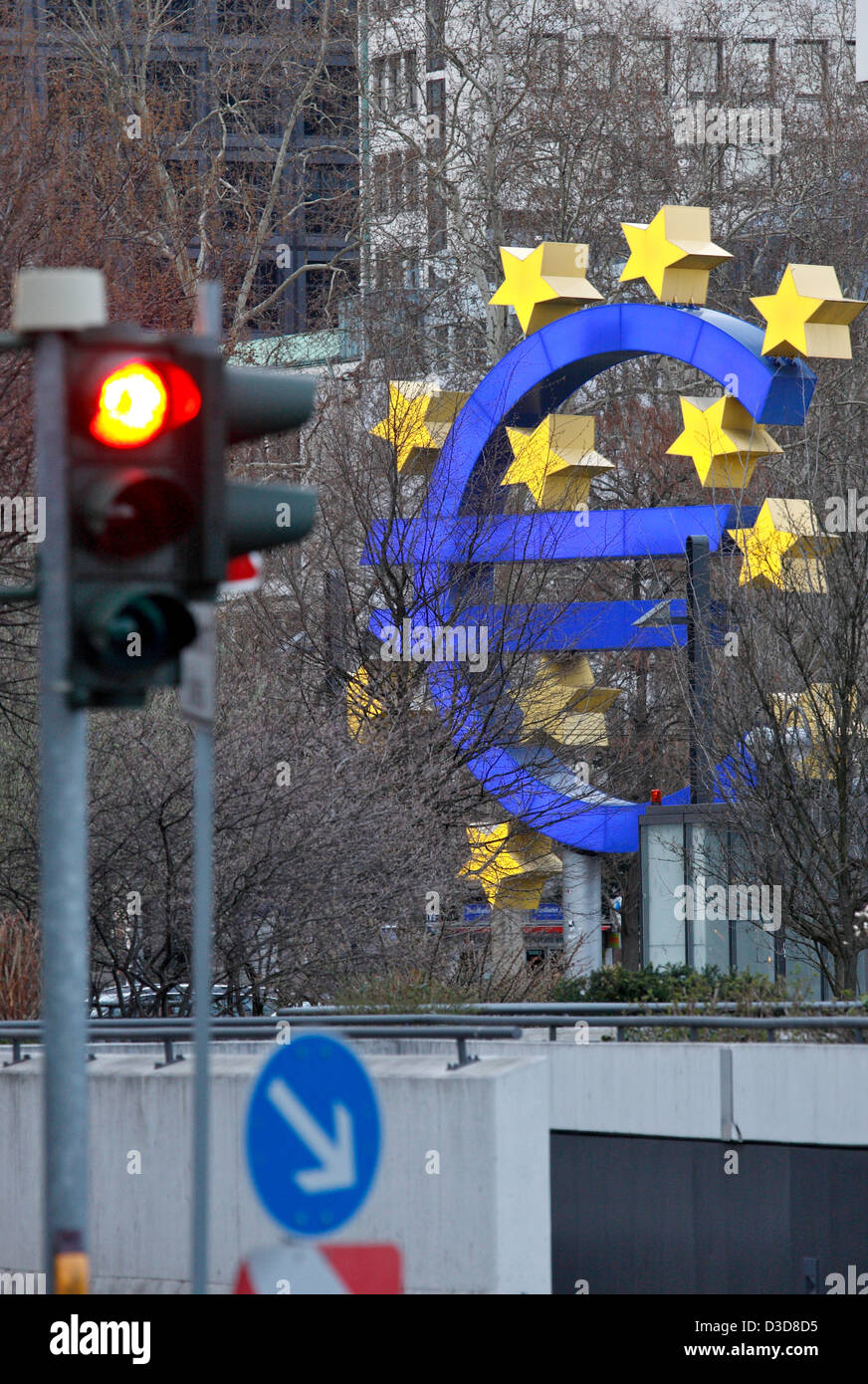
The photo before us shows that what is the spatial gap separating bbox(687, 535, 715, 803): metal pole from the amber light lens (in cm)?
1507

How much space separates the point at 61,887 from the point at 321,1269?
1193 millimetres

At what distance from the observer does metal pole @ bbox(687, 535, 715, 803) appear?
20484mm

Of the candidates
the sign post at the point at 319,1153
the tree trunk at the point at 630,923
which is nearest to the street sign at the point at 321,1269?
the sign post at the point at 319,1153

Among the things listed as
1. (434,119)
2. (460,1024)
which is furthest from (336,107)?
(460,1024)

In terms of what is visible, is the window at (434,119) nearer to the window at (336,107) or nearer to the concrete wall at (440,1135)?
the window at (336,107)

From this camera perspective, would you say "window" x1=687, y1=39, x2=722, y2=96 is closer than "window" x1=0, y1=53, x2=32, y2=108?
No

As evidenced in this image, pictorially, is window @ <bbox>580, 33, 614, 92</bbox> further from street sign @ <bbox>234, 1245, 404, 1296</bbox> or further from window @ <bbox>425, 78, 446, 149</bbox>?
street sign @ <bbox>234, 1245, 404, 1296</bbox>

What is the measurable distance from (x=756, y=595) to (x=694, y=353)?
11.7 feet

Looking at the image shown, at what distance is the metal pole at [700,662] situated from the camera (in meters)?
20.5

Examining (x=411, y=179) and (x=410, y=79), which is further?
(x=410, y=79)

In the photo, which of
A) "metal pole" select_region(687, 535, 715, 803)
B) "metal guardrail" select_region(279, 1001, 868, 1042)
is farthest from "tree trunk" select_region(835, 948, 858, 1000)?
"metal pole" select_region(687, 535, 715, 803)

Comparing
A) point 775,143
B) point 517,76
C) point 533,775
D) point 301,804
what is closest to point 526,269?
point 533,775

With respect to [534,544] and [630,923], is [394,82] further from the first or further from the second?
[534,544]

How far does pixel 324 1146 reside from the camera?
516 centimetres
